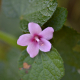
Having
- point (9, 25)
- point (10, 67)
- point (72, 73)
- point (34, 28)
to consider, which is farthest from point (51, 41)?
point (9, 25)

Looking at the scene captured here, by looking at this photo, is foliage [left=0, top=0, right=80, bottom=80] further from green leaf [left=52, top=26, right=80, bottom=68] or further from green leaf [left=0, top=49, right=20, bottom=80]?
green leaf [left=0, top=49, right=20, bottom=80]

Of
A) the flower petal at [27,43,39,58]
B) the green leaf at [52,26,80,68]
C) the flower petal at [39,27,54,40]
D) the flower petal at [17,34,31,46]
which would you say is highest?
the flower petal at [39,27,54,40]

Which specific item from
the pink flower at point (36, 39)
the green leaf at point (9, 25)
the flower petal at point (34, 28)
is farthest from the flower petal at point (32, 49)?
the green leaf at point (9, 25)

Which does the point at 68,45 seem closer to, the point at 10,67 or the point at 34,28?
the point at 34,28

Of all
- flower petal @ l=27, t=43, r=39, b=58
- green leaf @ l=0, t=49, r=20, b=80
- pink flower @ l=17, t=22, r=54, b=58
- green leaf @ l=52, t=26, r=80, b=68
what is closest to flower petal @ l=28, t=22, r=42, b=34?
pink flower @ l=17, t=22, r=54, b=58

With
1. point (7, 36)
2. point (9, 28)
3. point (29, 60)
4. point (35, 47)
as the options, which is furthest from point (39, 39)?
point (9, 28)

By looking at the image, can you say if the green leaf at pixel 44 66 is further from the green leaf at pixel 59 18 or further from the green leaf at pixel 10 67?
the green leaf at pixel 10 67

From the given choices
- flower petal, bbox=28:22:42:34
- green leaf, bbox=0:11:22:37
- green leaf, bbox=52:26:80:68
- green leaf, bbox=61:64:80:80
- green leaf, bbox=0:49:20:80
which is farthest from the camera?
green leaf, bbox=0:11:22:37

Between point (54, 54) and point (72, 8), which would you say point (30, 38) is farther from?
point (72, 8)
